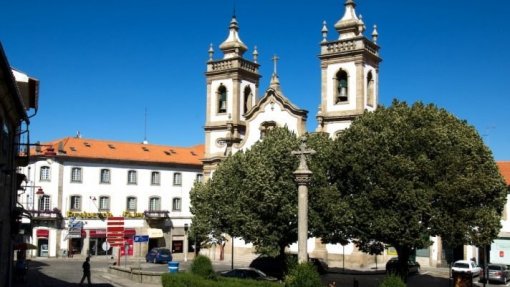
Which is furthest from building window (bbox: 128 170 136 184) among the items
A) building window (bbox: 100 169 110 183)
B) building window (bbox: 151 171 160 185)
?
building window (bbox: 100 169 110 183)

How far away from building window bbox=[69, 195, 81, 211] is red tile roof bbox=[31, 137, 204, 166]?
154 inches

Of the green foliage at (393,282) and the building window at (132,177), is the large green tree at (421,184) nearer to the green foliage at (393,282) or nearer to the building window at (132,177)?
the green foliage at (393,282)

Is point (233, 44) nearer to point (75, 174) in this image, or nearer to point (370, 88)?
point (370, 88)

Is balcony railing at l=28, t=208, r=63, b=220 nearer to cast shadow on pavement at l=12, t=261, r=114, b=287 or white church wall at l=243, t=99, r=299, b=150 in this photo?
cast shadow on pavement at l=12, t=261, r=114, b=287

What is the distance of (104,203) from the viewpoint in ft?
207

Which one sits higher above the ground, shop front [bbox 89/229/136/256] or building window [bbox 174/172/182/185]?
building window [bbox 174/172/182/185]

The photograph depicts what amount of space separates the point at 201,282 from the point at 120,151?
39765 mm

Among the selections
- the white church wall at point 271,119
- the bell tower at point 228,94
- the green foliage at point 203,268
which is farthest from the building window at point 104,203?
the green foliage at point 203,268

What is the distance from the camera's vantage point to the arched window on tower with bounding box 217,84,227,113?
2441 inches

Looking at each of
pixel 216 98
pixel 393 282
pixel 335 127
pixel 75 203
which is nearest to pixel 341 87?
pixel 335 127

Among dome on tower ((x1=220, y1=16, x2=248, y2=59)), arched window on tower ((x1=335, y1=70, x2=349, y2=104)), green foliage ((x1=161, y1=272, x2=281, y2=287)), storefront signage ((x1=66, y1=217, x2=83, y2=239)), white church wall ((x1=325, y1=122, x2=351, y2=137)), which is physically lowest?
green foliage ((x1=161, y1=272, x2=281, y2=287))

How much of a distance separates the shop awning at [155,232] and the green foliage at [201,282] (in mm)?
33267

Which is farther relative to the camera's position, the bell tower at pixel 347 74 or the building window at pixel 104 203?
the building window at pixel 104 203

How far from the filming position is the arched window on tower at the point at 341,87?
52969 mm
